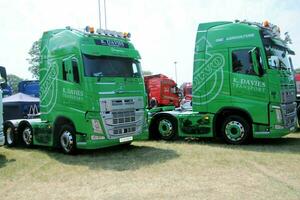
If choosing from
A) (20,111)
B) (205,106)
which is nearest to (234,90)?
(205,106)

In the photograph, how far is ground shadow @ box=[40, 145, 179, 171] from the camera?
30.4 ft

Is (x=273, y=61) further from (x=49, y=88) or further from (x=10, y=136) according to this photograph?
(x=10, y=136)

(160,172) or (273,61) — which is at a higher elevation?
(273,61)

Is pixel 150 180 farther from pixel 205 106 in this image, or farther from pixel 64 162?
pixel 205 106

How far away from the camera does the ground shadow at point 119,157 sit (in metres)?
9.25

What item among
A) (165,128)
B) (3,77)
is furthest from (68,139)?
(165,128)

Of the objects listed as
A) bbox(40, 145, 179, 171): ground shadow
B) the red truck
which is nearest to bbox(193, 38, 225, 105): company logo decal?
bbox(40, 145, 179, 171): ground shadow

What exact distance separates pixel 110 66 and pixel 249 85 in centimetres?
390

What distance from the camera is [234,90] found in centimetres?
1145

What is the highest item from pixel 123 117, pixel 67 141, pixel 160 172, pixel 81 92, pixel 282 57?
pixel 282 57

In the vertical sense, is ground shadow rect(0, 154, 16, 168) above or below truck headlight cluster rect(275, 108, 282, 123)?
below

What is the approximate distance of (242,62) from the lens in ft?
36.9

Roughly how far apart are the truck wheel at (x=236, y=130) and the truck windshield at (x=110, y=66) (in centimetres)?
300

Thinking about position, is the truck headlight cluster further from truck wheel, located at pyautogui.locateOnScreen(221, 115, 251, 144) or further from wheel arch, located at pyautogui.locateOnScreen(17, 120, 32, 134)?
wheel arch, located at pyautogui.locateOnScreen(17, 120, 32, 134)
